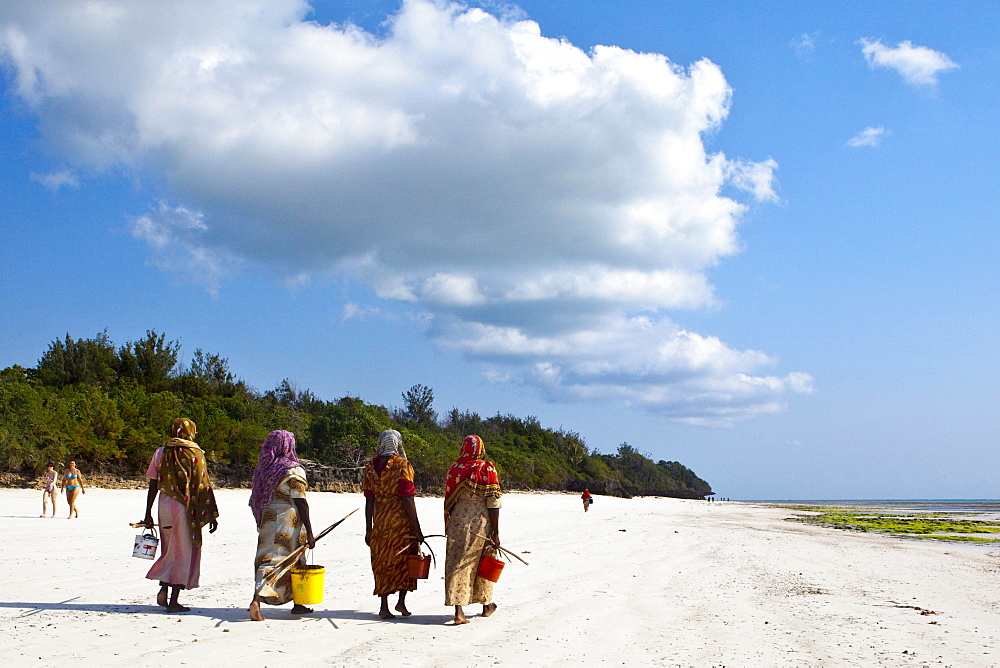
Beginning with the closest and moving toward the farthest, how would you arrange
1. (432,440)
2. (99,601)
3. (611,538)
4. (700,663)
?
(700,663) → (99,601) → (611,538) → (432,440)

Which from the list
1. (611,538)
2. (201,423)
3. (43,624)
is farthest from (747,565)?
(201,423)

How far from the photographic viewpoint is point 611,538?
1661 cm

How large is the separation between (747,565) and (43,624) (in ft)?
33.7

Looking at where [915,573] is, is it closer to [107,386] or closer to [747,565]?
[747,565]

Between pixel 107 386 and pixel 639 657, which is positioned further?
pixel 107 386

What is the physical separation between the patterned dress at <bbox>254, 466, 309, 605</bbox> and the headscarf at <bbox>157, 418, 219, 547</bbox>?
586mm

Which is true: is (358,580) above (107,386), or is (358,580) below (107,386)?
below

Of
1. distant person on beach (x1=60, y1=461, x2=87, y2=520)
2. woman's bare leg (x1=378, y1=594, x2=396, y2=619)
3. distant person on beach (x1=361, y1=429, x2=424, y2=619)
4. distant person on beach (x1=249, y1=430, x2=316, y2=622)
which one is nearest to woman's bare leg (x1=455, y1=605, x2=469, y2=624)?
distant person on beach (x1=361, y1=429, x2=424, y2=619)

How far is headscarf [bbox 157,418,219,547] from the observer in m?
6.94

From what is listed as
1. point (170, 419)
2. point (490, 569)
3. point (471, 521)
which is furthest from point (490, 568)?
point (170, 419)

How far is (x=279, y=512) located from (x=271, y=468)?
1.39 feet

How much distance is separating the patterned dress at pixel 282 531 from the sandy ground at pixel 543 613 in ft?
1.11

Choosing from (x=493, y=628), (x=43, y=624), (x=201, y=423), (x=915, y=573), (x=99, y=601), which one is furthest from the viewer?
(x=201, y=423)

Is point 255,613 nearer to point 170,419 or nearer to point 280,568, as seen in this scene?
point 280,568
